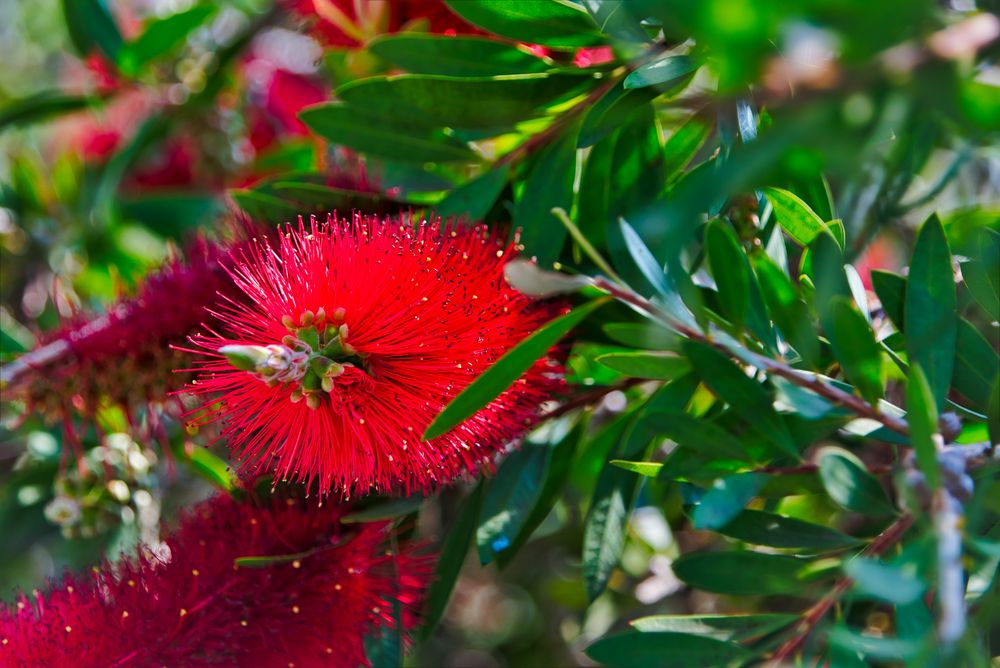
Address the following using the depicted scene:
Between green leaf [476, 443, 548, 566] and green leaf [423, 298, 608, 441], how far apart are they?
0.27 metres

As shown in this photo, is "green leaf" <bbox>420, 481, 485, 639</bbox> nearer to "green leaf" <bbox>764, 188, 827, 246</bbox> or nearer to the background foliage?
the background foliage

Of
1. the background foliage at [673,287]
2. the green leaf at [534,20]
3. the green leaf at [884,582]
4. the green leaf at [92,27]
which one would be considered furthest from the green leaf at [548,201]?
the green leaf at [92,27]

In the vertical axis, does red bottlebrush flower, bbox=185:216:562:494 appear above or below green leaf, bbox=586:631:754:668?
above

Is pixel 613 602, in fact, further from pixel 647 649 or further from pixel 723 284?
pixel 723 284

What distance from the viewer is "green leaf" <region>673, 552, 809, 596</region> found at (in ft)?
2.37

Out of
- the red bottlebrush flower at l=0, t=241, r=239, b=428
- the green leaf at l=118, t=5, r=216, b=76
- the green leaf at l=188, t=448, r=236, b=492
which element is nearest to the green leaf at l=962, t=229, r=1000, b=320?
the red bottlebrush flower at l=0, t=241, r=239, b=428

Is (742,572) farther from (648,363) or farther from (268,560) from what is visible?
(268,560)

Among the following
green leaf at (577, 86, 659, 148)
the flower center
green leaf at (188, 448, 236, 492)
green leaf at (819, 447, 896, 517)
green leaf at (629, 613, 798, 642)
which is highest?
green leaf at (577, 86, 659, 148)

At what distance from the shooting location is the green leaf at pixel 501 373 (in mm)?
677

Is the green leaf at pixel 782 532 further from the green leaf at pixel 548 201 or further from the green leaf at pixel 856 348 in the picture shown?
the green leaf at pixel 548 201

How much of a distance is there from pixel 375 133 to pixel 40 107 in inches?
34.7

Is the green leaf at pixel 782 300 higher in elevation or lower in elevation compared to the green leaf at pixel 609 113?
lower

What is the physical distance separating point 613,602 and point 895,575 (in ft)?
3.27

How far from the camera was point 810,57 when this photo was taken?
466 mm
